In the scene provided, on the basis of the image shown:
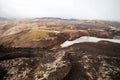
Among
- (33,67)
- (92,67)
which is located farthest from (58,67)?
(92,67)

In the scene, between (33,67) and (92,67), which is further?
(92,67)

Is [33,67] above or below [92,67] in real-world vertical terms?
above

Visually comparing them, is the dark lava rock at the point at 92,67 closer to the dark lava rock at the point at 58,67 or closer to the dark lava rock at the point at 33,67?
the dark lava rock at the point at 58,67

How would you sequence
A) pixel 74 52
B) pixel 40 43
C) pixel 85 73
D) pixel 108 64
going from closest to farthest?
pixel 85 73 → pixel 108 64 → pixel 74 52 → pixel 40 43

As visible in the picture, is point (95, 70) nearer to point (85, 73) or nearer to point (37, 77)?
point (85, 73)

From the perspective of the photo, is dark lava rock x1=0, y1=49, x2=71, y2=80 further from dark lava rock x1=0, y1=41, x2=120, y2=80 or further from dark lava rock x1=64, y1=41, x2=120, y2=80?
dark lava rock x1=64, y1=41, x2=120, y2=80

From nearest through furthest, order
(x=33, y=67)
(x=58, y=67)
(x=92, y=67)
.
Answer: (x=58, y=67)
(x=33, y=67)
(x=92, y=67)

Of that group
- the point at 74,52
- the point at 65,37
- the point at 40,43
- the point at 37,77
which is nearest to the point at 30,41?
the point at 40,43

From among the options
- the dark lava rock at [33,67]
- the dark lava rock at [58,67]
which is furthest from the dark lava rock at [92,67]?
the dark lava rock at [33,67]

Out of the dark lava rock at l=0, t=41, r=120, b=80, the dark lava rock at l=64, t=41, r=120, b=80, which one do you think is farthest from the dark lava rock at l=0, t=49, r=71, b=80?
the dark lava rock at l=64, t=41, r=120, b=80

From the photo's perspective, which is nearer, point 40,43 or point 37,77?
point 37,77

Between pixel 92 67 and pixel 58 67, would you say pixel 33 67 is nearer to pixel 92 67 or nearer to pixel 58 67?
pixel 58 67
